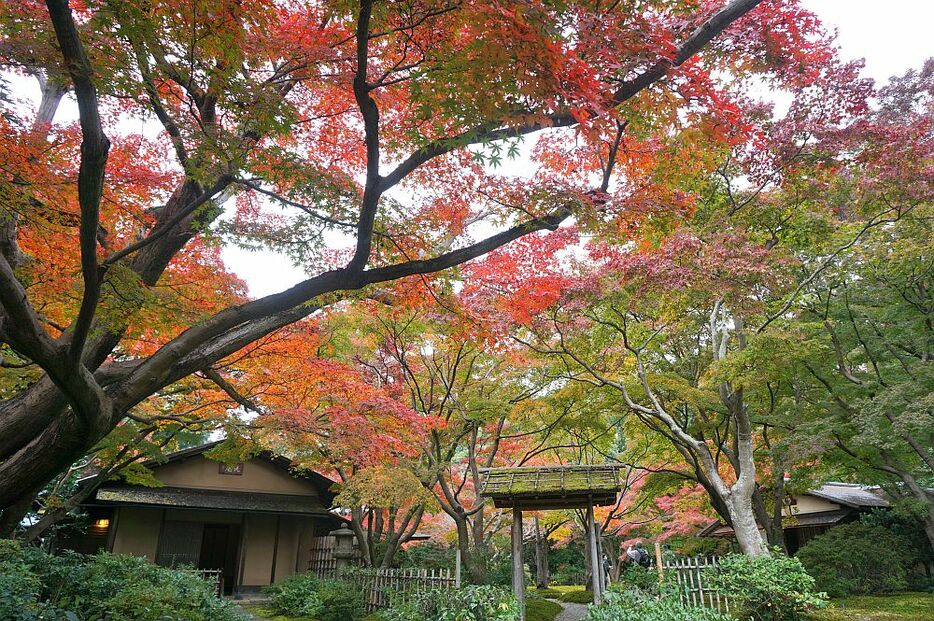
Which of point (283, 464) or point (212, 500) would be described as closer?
point (212, 500)

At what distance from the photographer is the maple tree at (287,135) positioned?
4.00 m

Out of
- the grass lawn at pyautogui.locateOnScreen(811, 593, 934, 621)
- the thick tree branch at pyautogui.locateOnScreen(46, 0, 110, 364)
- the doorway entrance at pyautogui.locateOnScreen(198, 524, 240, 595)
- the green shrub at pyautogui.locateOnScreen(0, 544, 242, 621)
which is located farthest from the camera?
the doorway entrance at pyautogui.locateOnScreen(198, 524, 240, 595)

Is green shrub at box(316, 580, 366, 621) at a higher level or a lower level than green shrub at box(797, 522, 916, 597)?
lower

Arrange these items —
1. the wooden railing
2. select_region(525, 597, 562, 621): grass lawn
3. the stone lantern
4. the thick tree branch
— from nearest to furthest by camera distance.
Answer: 1. the thick tree branch
2. the wooden railing
3. select_region(525, 597, 562, 621): grass lawn
4. the stone lantern

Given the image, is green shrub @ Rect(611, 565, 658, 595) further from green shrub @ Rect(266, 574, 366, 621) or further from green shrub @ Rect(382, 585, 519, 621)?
green shrub @ Rect(266, 574, 366, 621)

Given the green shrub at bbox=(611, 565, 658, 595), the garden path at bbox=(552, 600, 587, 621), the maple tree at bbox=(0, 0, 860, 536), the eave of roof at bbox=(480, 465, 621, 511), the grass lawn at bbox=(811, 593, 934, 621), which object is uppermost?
the maple tree at bbox=(0, 0, 860, 536)

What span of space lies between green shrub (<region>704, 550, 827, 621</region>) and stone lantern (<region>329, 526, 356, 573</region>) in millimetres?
9943

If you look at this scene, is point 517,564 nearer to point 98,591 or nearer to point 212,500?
point 98,591

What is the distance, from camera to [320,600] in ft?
40.2

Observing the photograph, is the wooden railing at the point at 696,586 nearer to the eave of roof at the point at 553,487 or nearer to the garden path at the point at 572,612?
the eave of roof at the point at 553,487

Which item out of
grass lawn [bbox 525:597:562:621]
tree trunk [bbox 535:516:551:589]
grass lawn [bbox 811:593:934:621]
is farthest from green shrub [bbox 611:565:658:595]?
tree trunk [bbox 535:516:551:589]

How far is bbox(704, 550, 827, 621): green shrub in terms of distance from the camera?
888 centimetres

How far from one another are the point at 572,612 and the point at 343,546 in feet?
22.0

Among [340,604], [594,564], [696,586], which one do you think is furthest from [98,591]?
[696,586]
